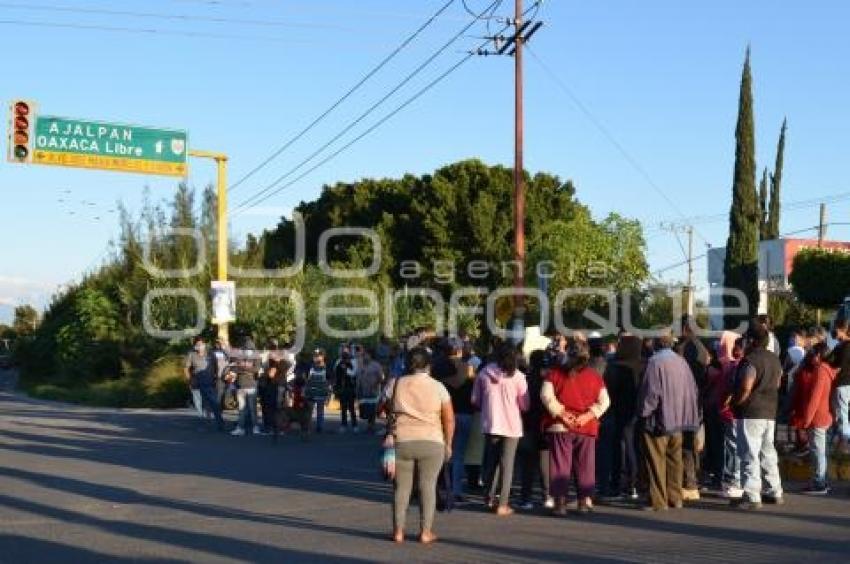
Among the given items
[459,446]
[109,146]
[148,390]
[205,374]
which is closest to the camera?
[459,446]

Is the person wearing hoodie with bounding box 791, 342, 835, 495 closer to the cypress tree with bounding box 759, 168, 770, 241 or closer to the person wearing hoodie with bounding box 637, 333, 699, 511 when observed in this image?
the person wearing hoodie with bounding box 637, 333, 699, 511

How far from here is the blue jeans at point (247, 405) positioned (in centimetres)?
2109

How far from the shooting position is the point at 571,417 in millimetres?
11094

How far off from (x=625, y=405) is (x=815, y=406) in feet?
6.66

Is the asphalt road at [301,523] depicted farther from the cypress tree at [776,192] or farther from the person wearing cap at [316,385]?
the cypress tree at [776,192]

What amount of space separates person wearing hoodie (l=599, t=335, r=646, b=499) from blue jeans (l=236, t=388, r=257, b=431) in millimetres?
10137

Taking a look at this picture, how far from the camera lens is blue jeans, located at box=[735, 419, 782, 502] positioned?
11.2 m

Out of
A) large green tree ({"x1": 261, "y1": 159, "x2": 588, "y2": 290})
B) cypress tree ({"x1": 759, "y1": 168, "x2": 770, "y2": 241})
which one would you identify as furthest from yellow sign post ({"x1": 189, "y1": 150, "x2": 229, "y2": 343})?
cypress tree ({"x1": 759, "y1": 168, "x2": 770, "y2": 241})

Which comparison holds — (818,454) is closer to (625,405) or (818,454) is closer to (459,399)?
(625,405)

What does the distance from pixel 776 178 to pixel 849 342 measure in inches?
1762

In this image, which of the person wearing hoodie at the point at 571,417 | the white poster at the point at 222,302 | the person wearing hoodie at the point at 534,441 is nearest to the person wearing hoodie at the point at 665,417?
the person wearing hoodie at the point at 571,417

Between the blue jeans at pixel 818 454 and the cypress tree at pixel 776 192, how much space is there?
148ft

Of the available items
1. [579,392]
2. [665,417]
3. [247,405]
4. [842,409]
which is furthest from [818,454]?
[247,405]

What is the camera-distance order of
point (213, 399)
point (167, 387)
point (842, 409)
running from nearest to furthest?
1. point (842, 409)
2. point (213, 399)
3. point (167, 387)
